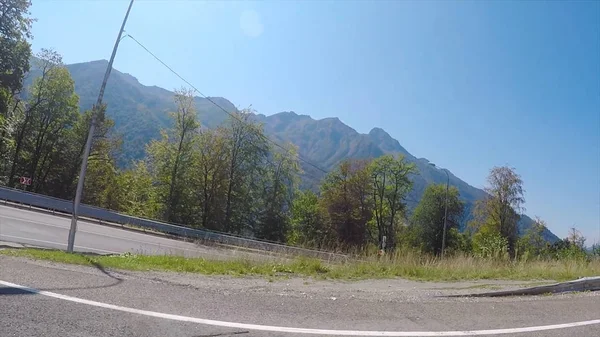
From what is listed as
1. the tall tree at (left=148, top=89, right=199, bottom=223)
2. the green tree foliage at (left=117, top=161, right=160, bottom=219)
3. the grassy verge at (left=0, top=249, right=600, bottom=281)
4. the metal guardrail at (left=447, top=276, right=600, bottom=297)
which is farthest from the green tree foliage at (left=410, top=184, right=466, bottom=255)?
the metal guardrail at (left=447, top=276, right=600, bottom=297)

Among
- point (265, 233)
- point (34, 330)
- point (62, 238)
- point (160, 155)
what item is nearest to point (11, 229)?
point (62, 238)

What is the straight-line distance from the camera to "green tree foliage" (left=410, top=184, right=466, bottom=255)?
64.1 metres

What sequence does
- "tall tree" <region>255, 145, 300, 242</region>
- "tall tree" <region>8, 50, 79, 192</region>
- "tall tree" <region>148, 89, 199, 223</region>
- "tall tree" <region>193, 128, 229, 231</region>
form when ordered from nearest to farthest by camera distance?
"tall tree" <region>8, 50, 79, 192</region> → "tall tree" <region>148, 89, 199, 223</region> → "tall tree" <region>193, 128, 229, 231</region> → "tall tree" <region>255, 145, 300, 242</region>

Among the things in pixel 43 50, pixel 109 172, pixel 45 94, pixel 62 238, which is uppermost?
pixel 43 50

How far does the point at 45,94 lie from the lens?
41875mm

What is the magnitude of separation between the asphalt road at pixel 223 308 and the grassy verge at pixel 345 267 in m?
1.24

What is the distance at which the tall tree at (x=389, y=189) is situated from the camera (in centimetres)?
6069

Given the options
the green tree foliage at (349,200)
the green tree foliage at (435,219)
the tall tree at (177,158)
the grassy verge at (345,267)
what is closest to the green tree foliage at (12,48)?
the tall tree at (177,158)

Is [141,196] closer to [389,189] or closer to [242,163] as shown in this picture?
[242,163]

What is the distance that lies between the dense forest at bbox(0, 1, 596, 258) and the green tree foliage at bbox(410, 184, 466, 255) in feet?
13.7

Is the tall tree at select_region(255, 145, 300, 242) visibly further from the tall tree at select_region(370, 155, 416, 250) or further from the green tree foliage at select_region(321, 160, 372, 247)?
the tall tree at select_region(370, 155, 416, 250)

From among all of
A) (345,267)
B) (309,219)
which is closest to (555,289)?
(345,267)

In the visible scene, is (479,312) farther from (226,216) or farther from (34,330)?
(226,216)

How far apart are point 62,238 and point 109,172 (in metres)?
38.5
